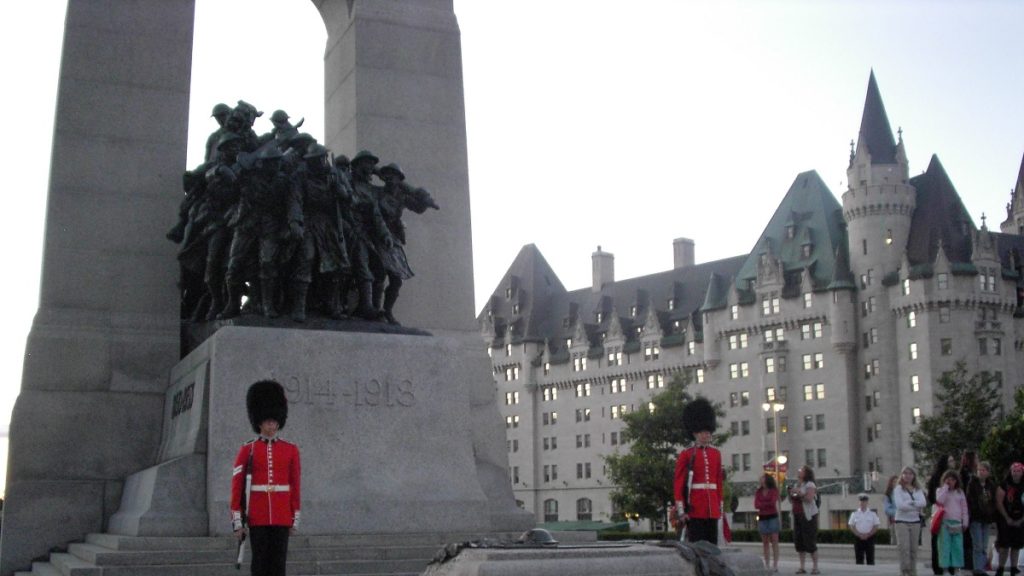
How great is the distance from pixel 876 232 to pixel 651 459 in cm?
3287

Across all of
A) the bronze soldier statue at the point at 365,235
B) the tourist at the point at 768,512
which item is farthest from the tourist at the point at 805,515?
the bronze soldier statue at the point at 365,235

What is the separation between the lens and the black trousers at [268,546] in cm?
1023

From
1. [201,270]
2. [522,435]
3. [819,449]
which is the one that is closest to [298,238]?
[201,270]

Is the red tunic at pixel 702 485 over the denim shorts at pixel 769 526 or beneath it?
over

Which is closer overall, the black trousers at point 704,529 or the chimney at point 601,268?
the black trousers at point 704,529

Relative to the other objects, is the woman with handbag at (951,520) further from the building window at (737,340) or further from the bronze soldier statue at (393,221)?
the building window at (737,340)

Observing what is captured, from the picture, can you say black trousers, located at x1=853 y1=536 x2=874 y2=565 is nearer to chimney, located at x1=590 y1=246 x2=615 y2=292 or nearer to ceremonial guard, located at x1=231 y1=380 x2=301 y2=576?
ceremonial guard, located at x1=231 y1=380 x2=301 y2=576

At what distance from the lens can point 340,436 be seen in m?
14.6

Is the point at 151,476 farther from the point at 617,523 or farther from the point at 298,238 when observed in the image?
the point at 617,523

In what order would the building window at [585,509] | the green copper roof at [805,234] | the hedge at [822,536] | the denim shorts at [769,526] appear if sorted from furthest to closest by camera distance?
the building window at [585,509], the green copper roof at [805,234], the hedge at [822,536], the denim shorts at [769,526]

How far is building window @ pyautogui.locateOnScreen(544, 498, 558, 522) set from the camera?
402ft

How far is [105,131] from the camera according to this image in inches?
703

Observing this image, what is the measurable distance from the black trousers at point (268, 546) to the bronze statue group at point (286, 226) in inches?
207

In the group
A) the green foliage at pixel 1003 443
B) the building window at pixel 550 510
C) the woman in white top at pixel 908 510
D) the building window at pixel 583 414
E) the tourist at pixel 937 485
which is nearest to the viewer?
the woman in white top at pixel 908 510
